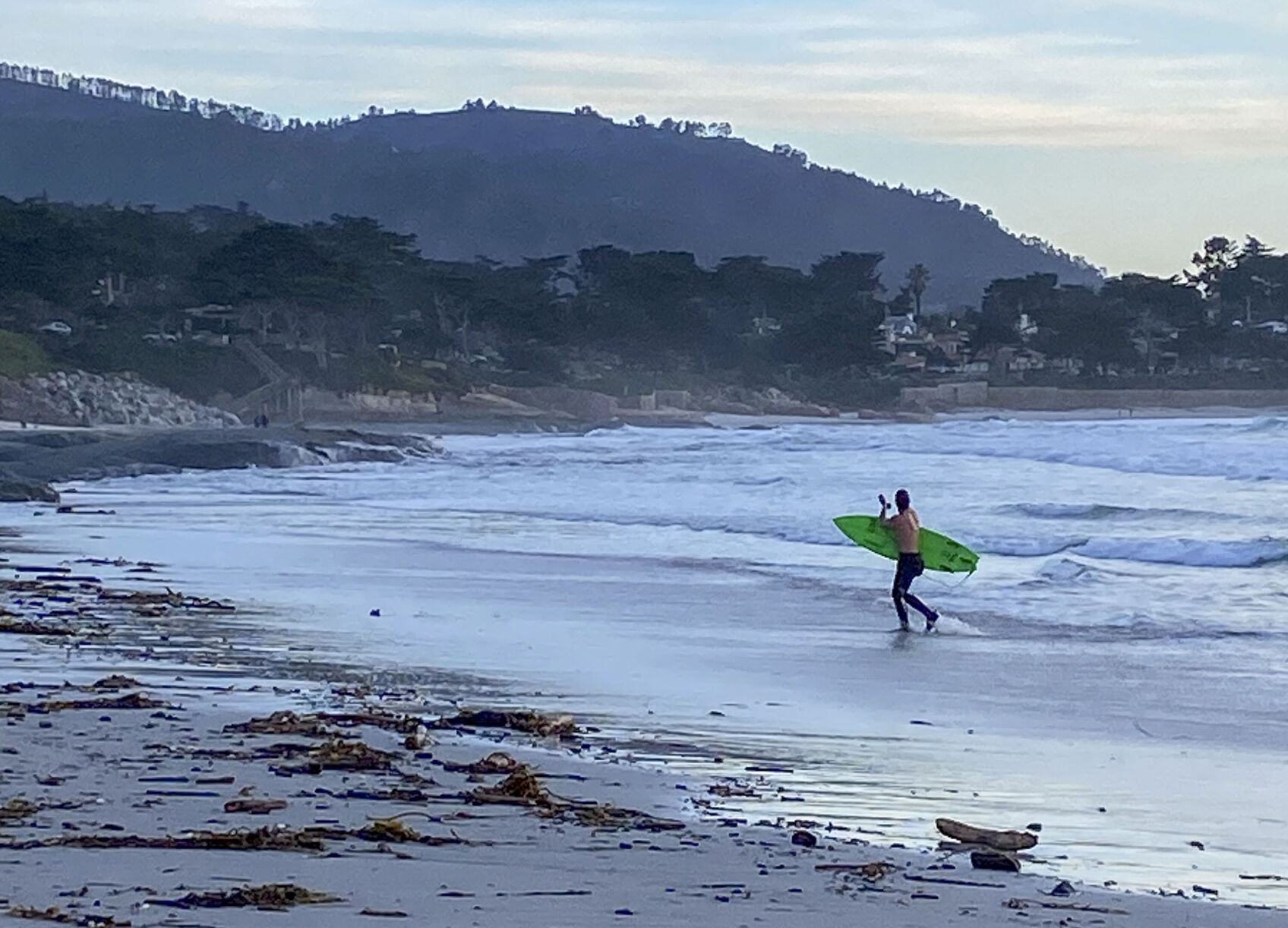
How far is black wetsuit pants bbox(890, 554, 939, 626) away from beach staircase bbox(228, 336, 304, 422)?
58.9 metres

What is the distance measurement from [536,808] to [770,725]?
274 centimetres

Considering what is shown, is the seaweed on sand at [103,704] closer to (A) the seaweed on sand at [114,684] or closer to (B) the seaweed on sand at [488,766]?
(A) the seaweed on sand at [114,684]

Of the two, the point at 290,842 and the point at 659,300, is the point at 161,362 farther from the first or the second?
the point at 290,842

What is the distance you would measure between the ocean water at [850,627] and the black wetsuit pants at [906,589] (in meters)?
0.19

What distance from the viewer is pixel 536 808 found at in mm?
6844

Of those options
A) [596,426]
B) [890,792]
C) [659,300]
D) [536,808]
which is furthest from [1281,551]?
[659,300]

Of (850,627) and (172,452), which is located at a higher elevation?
(850,627)

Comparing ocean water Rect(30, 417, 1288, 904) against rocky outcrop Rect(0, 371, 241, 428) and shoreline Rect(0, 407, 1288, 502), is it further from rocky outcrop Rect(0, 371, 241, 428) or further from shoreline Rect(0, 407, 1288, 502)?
rocky outcrop Rect(0, 371, 241, 428)

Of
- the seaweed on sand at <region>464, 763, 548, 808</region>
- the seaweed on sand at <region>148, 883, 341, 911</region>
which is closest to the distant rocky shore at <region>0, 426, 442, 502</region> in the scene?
the seaweed on sand at <region>464, 763, 548, 808</region>

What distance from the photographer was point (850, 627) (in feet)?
47.2

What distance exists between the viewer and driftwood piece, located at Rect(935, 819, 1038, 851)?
6.37m

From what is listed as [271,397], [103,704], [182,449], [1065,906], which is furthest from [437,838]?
[271,397]

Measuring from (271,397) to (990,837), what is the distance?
70456 millimetres

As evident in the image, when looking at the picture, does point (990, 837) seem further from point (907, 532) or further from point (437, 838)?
point (907, 532)
